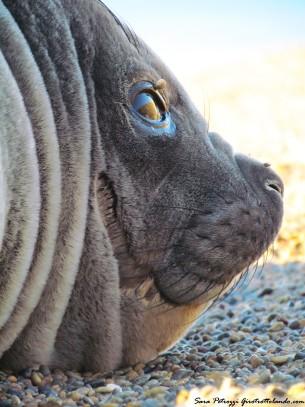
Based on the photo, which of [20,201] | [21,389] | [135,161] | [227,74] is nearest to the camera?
[20,201]

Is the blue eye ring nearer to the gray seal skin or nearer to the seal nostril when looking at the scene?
the gray seal skin

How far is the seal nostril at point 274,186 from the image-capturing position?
119 inches

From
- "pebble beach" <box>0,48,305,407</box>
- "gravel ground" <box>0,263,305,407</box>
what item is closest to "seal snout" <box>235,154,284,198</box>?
"pebble beach" <box>0,48,305,407</box>

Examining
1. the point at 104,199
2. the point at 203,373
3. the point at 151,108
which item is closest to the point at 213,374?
the point at 203,373

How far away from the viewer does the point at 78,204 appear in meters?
2.55

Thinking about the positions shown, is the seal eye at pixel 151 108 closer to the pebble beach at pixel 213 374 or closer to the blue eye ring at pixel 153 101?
the blue eye ring at pixel 153 101

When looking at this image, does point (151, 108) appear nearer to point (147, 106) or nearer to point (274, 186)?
point (147, 106)

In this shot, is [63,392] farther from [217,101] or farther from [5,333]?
[217,101]

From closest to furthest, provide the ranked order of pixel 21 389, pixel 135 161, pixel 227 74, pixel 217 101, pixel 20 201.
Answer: pixel 20 201 → pixel 21 389 → pixel 135 161 → pixel 217 101 → pixel 227 74

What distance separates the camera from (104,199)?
2.67 metres

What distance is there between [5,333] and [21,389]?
0.18 m

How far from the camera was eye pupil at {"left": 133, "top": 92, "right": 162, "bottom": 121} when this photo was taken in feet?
9.21

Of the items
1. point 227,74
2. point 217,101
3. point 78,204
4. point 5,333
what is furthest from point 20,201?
point 227,74

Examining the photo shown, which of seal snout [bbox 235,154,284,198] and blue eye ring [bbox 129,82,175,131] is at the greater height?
blue eye ring [bbox 129,82,175,131]
